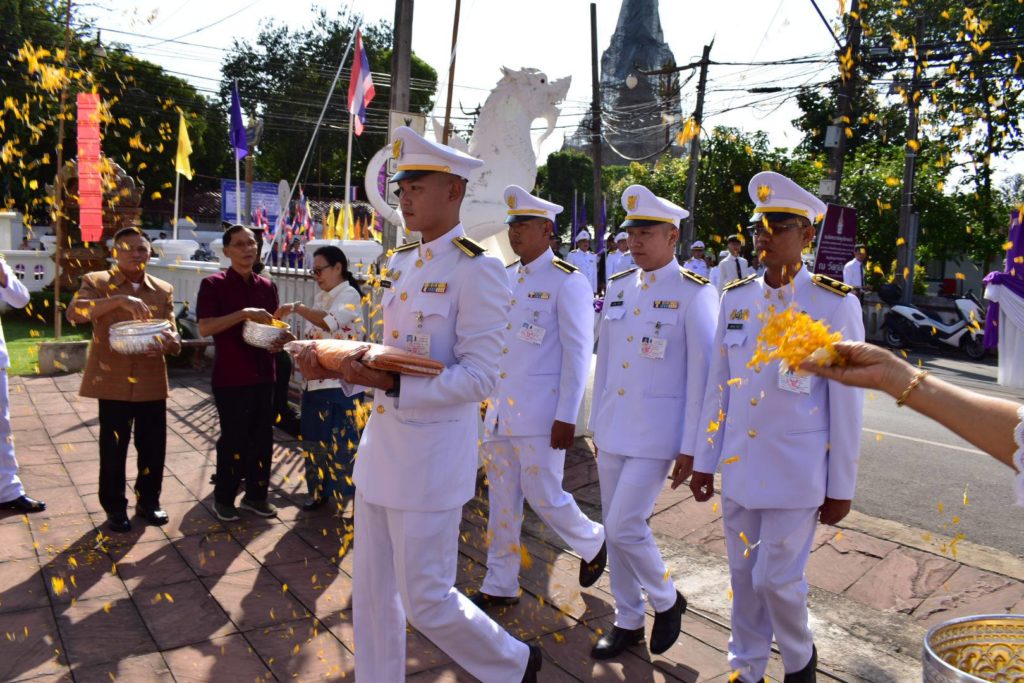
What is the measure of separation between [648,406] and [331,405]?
2776mm

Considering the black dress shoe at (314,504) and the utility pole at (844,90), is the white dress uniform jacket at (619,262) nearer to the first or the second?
the utility pole at (844,90)

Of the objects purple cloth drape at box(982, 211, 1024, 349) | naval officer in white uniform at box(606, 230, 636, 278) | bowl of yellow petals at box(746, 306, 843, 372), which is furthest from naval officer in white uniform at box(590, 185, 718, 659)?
naval officer in white uniform at box(606, 230, 636, 278)

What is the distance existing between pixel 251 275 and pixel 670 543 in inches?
128

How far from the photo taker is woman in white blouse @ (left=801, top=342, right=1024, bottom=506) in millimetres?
1724

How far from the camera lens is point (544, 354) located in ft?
14.7

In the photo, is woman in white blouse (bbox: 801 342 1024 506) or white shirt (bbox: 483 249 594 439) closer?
woman in white blouse (bbox: 801 342 1024 506)

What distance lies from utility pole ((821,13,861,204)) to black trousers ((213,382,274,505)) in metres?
8.78

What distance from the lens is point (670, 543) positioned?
523 cm

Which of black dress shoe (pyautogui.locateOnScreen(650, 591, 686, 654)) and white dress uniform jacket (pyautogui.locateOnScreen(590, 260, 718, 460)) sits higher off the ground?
white dress uniform jacket (pyautogui.locateOnScreen(590, 260, 718, 460))

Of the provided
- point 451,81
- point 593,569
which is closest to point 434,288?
point 593,569

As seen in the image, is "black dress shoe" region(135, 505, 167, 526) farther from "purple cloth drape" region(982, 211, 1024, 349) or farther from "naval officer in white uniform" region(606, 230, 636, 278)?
"naval officer in white uniform" region(606, 230, 636, 278)

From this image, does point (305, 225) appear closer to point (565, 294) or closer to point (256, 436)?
point (256, 436)

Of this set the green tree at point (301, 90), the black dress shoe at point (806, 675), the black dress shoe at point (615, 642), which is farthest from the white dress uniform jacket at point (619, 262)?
the green tree at point (301, 90)

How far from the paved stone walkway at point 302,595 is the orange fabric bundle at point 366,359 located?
1459mm
